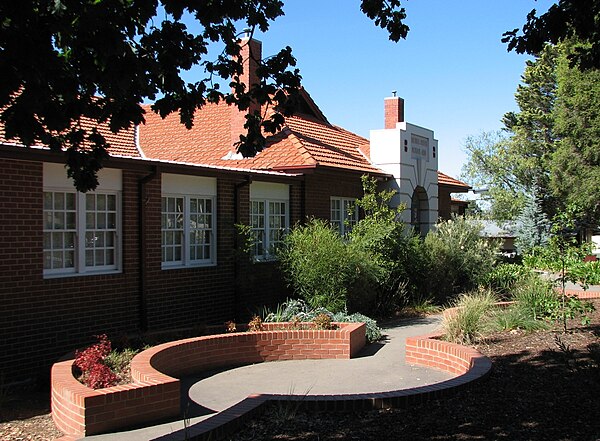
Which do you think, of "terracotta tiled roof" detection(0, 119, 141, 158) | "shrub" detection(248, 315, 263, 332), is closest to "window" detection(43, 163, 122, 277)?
"shrub" detection(248, 315, 263, 332)

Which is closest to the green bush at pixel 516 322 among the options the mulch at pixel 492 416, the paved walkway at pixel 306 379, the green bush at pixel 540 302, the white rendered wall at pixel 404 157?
the green bush at pixel 540 302

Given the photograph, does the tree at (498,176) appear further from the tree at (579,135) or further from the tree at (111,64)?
the tree at (111,64)

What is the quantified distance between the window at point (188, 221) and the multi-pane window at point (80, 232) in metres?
1.35

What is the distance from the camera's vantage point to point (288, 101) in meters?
7.57

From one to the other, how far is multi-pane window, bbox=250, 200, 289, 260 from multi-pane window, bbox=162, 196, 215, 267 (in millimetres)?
1206

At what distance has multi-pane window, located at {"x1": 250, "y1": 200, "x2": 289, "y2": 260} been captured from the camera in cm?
1542

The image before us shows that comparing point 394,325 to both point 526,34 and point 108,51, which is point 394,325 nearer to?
point 526,34

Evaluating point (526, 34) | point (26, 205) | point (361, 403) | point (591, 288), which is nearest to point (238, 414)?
point (361, 403)

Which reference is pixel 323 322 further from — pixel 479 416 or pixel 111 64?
pixel 111 64

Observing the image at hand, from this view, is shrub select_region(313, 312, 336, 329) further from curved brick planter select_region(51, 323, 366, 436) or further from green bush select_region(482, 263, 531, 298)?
green bush select_region(482, 263, 531, 298)

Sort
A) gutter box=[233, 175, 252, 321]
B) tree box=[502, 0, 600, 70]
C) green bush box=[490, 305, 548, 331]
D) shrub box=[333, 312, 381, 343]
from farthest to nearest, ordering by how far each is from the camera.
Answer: gutter box=[233, 175, 252, 321] < shrub box=[333, 312, 381, 343] < green bush box=[490, 305, 548, 331] < tree box=[502, 0, 600, 70]

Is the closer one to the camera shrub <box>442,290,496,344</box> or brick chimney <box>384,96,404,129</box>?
shrub <box>442,290,496,344</box>

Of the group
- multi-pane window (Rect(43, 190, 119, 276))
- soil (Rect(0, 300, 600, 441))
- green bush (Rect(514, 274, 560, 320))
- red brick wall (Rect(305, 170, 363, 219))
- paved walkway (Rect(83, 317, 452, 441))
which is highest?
red brick wall (Rect(305, 170, 363, 219))

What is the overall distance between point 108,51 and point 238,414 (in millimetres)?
3612
